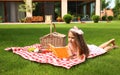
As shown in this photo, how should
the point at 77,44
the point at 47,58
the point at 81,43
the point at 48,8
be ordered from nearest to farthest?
the point at 81,43
the point at 77,44
the point at 47,58
the point at 48,8

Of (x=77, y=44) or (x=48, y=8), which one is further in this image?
(x=48, y=8)

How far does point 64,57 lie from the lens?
8.12 m

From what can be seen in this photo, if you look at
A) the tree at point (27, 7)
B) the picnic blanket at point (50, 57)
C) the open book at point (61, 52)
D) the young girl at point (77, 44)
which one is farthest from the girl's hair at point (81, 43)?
the tree at point (27, 7)

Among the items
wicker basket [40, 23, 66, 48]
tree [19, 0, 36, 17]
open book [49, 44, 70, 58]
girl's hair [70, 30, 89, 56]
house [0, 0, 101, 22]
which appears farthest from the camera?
house [0, 0, 101, 22]

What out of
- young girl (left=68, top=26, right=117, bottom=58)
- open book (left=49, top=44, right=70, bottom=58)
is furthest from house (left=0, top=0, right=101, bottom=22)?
young girl (left=68, top=26, right=117, bottom=58)

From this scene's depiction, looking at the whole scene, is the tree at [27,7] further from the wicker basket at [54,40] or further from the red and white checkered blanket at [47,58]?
the red and white checkered blanket at [47,58]

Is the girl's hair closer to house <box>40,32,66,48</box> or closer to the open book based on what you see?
the open book

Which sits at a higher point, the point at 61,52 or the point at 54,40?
the point at 54,40

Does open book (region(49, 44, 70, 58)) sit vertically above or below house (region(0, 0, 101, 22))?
below

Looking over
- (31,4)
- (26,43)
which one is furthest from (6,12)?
(26,43)

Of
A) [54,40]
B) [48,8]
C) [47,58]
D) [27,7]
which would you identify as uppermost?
[27,7]

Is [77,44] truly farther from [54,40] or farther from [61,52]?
[54,40]

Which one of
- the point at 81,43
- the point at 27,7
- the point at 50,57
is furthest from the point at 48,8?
the point at 81,43

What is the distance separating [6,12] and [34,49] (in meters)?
33.9
